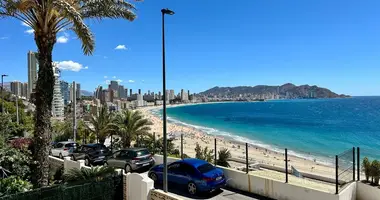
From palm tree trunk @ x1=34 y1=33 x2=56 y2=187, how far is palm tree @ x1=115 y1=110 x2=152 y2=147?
15.1 metres

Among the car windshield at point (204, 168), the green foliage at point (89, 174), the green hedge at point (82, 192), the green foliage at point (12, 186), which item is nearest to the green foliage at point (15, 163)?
the green foliage at point (12, 186)

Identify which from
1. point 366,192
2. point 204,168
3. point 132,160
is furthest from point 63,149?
point 366,192

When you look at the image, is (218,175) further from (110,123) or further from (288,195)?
(110,123)

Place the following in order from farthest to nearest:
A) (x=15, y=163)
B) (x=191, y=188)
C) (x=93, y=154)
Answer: (x=93, y=154)
(x=15, y=163)
(x=191, y=188)

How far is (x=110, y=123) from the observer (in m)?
26.1

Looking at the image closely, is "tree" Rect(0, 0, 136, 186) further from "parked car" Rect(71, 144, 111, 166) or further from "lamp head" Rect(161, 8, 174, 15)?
"parked car" Rect(71, 144, 111, 166)

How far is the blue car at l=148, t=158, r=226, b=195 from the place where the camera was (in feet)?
39.4

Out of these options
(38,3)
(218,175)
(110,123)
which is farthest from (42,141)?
(110,123)

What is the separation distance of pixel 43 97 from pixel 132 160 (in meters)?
8.17

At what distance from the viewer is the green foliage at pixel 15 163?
500 inches

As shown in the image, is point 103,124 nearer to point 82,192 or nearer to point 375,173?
point 82,192

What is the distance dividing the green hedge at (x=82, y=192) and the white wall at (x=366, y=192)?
987 cm

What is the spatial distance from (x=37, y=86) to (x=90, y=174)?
13.4 ft

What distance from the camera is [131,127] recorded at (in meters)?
24.9
